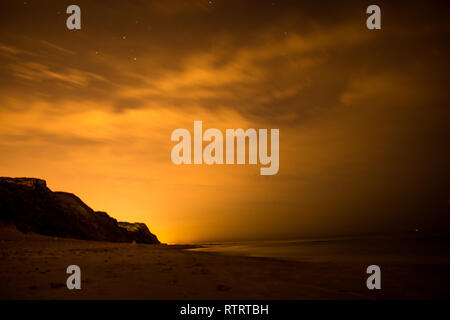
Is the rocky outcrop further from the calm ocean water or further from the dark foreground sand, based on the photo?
the dark foreground sand

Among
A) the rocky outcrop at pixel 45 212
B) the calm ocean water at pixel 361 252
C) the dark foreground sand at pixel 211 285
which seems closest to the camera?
the dark foreground sand at pixel 211 285

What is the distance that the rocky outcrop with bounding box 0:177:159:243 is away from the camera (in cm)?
4788

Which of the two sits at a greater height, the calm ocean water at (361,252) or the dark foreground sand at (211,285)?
the dark foreground sand at (211,285)

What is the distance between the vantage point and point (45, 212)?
55406mm

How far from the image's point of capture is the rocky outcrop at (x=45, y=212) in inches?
1885

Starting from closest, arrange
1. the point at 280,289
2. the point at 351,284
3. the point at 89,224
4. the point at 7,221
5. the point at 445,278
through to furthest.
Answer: the point at 280,289 < the point at 351,284 < the point at 445,278 < the point at 7,221 < the point at 89,224

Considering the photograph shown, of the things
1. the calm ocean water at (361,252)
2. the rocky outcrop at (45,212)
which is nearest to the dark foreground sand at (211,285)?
the calm ocean water at (361,252)

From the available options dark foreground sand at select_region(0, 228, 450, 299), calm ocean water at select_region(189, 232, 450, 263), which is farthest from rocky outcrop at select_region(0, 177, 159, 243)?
dark foreground sand at select_region(0, 228, 450, 299)

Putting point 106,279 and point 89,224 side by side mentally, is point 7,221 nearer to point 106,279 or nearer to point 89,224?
point 89,224

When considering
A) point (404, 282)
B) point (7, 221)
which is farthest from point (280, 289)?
point (7, 221)

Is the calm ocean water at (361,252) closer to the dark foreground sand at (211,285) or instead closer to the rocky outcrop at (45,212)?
the dark foreground sand at (211,285)

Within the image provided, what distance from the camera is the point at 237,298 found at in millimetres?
6844

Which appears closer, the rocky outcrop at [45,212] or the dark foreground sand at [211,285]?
the dark foreground sand at [211,285]
